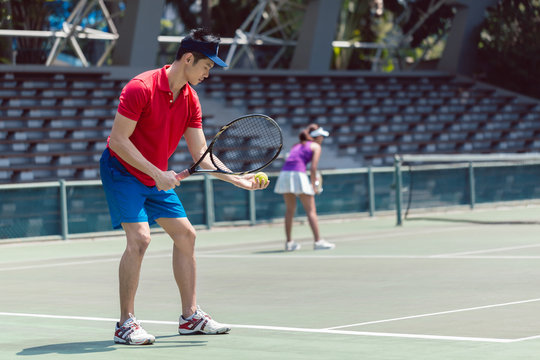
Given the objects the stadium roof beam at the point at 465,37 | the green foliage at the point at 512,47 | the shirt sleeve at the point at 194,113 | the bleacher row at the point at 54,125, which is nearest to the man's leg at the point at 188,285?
the shirt sleeve at the point at 194,113

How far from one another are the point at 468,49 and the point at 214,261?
25472mm

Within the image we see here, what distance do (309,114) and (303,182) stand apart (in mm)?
15462

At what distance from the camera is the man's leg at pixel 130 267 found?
24.0ft

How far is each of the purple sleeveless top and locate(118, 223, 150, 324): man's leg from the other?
9.13 metres

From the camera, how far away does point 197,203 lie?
21516mm

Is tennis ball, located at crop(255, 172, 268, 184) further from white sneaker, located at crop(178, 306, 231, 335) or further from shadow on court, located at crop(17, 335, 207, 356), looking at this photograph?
shadow on court, located at crop(17, 335, 207, 356)

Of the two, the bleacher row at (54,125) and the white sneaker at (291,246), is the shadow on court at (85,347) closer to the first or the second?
the white sneaker at (291,246)

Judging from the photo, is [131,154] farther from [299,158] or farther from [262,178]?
[299,158]

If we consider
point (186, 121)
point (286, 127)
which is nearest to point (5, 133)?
point (286, 127)

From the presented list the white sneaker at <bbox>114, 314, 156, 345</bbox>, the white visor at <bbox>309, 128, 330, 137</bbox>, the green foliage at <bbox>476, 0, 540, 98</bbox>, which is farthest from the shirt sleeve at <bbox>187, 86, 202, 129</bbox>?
the green foliage at <bbox>476, 0, 540, 98</bbox>

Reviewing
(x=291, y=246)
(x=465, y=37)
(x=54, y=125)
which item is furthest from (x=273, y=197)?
(x=465, y=37)

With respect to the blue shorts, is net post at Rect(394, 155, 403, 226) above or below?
below

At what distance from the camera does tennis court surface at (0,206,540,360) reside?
7.04 m

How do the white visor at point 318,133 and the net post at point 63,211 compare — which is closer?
the white visor at point 318,133
